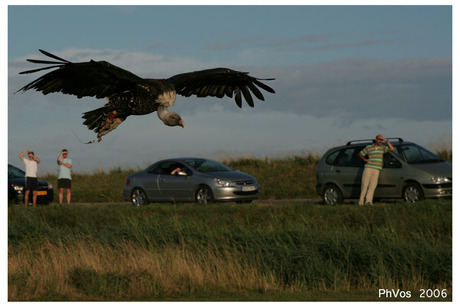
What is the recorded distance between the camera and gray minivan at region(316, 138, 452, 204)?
17.2 m

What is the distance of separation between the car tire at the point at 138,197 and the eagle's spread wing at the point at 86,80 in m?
15.8

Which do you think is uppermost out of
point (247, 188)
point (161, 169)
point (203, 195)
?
point (161, 169)

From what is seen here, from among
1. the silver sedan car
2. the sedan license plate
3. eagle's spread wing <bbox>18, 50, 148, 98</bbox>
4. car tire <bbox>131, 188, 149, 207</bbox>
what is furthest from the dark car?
eagle's spread wing <bbox>18, 50, 148, 98</bbox>

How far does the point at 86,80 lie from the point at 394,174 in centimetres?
1358

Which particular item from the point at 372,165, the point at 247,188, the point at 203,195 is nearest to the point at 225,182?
the point at 247,188

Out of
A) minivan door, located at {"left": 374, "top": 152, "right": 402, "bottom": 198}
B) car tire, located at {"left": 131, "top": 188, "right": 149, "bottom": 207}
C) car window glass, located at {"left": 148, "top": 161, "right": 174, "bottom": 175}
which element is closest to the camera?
minivan door, located at {"left": 374, "top": 152, "right": 402, "bottom": 198}

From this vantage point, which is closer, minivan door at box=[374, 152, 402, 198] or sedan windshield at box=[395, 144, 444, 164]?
minivan door at box=[374, 152, 402, 198]

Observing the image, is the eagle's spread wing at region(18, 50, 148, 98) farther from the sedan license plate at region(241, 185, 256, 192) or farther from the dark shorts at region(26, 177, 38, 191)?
the dark shorts at region(26, 177, 38, 191)

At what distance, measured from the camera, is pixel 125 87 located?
489 centimetres

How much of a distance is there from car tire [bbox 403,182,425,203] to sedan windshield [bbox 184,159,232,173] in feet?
17.6

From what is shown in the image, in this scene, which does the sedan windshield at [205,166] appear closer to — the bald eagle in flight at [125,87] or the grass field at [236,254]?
the grass field at [236,254]

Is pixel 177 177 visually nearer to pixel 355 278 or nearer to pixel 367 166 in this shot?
pixel 367 166

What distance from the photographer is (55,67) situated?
5461 mm

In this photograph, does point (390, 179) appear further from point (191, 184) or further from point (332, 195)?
point (191, 184)
